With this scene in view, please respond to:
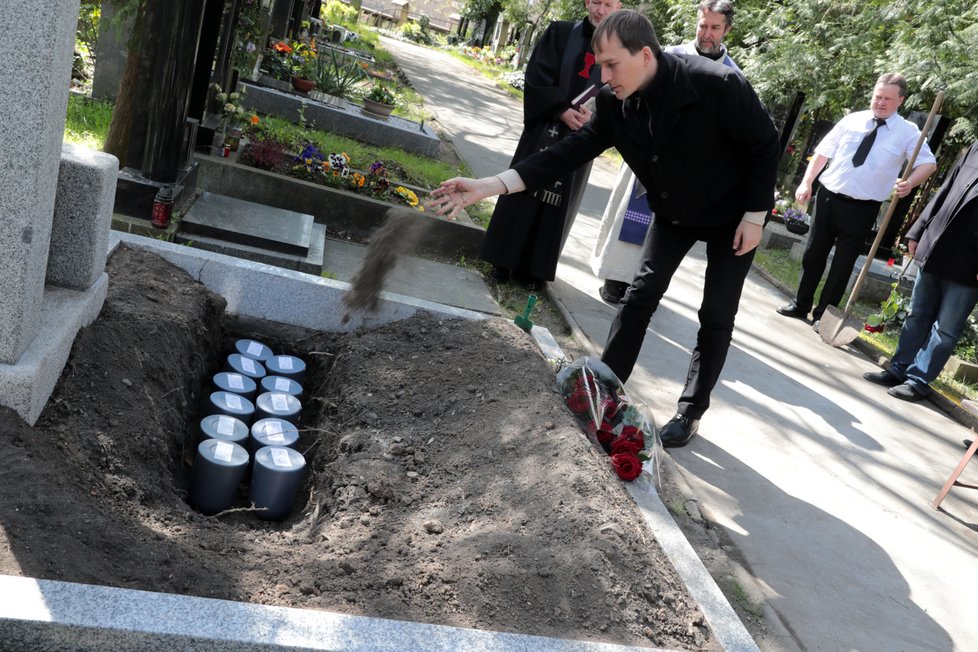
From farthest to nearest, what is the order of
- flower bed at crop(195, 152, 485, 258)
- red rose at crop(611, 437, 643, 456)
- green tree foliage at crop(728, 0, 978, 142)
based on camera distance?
green tree foliage at crop(728, 0, 978, 142)
flower bed at crop(195, 152, 485, 258)
red rose at crop(611, 437, 643, 456)

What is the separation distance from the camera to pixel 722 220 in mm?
3887

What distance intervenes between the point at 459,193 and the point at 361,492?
126 cm

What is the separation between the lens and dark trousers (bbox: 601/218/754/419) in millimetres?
4008

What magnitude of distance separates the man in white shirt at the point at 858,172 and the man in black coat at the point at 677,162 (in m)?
3.26

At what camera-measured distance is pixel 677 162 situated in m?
3.70

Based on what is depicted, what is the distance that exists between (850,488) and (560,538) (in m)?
2.61

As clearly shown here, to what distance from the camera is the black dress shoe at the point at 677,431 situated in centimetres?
439

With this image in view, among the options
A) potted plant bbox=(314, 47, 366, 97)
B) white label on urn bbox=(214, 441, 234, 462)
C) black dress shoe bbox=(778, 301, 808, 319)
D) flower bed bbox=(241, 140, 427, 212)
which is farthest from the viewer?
potted plant bbox=(314, 47, 366, 97)

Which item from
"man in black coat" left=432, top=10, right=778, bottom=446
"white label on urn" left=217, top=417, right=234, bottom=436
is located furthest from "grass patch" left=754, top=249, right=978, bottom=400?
"white label on urn" left=217, top=417, right=234, bottom=436

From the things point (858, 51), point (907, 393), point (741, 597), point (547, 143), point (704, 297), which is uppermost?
point (858, 51)

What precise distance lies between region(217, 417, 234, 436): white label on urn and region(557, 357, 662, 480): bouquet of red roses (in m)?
1.35

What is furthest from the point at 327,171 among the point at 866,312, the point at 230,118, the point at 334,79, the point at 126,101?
the point at 866,312

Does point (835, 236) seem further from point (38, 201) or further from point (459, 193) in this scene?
point (38, 201)

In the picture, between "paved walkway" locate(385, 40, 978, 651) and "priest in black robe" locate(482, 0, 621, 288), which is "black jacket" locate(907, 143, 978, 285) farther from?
"priest in black robe" locate(482, 0, 621, 288)
